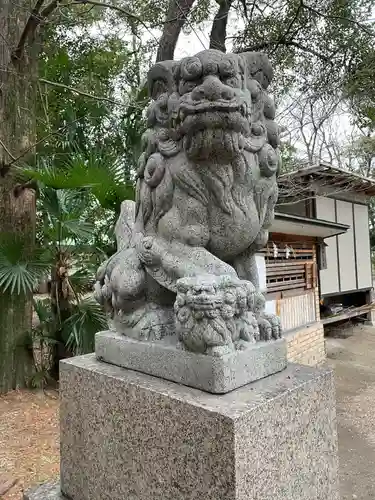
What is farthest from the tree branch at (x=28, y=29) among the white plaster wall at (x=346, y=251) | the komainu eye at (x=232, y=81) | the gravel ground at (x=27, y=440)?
the white plaster wall at (x=346, y=251)

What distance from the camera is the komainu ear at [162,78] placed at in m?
1.54

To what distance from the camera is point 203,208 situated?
60.3 inches

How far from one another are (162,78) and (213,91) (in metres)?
0.29

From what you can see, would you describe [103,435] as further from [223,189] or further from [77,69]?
[77,69]

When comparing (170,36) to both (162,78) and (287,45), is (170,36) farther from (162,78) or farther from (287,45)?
(162,78)

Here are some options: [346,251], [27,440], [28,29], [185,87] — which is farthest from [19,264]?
[346,251]

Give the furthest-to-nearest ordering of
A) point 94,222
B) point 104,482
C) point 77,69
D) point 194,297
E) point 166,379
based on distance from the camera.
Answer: point 77,69, point 94,222, point 104,482, point 166,379, point 194,297

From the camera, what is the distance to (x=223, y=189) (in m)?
1.49

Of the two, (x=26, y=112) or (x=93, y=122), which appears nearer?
(x=26, y=112)

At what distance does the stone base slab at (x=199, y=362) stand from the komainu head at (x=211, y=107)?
0.70m

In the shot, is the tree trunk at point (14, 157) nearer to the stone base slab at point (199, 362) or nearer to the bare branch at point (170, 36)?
the bare branch at point (170, 36)

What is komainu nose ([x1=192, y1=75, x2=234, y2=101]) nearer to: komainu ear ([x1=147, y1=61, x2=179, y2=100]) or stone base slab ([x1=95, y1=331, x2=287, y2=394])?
komainu ear ([x1=147, y1=61, x2=179, y2=100])

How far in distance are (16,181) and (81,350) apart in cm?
205

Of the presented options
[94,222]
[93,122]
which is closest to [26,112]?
[93,122]
